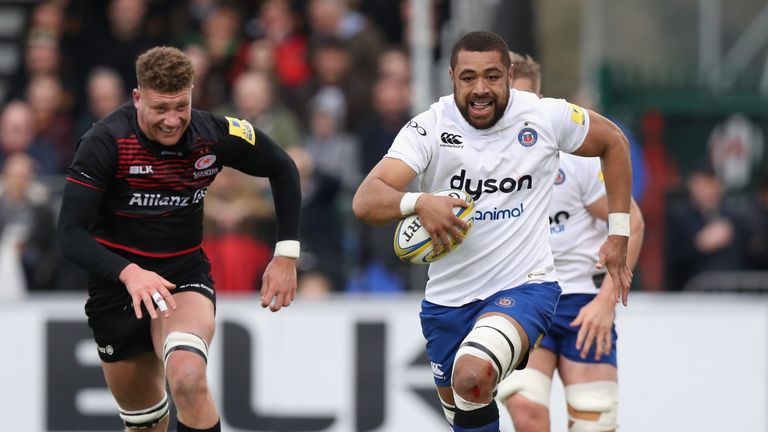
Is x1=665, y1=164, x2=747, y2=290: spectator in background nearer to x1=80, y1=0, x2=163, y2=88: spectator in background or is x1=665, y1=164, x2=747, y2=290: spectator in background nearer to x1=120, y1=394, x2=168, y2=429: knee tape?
x1=80, y1=0, x2=163, y2=88: spectator in background

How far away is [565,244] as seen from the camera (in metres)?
8.22

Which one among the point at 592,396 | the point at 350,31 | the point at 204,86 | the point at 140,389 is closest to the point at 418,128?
the point at 592,396

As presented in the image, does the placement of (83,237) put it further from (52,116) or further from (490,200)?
(52,116)

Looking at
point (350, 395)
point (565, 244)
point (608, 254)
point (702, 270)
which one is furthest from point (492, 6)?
point (608, 254)

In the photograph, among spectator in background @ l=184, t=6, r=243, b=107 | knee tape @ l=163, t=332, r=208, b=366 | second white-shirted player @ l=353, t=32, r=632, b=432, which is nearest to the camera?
second white-shirted player @ l=353, t=32, r=632, b=432

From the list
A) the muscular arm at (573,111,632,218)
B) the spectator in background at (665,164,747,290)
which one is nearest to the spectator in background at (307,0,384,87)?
the spectator in background at (665,164,747,290)

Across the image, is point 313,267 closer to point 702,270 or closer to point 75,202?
point 702,270

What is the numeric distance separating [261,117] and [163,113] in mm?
5230

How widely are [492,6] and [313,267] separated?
3.13 metres

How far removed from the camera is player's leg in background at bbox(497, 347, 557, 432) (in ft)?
26.4

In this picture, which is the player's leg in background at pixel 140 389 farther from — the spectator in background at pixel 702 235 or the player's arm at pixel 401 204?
the spectator in background at pixel 702 235

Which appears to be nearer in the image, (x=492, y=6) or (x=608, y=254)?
(x=608, y=254)

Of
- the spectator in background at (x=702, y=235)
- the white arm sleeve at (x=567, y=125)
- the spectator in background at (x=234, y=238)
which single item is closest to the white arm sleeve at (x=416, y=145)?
the white arm sleeve at (x=567, y=125)

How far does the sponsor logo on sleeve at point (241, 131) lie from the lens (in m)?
7.69
